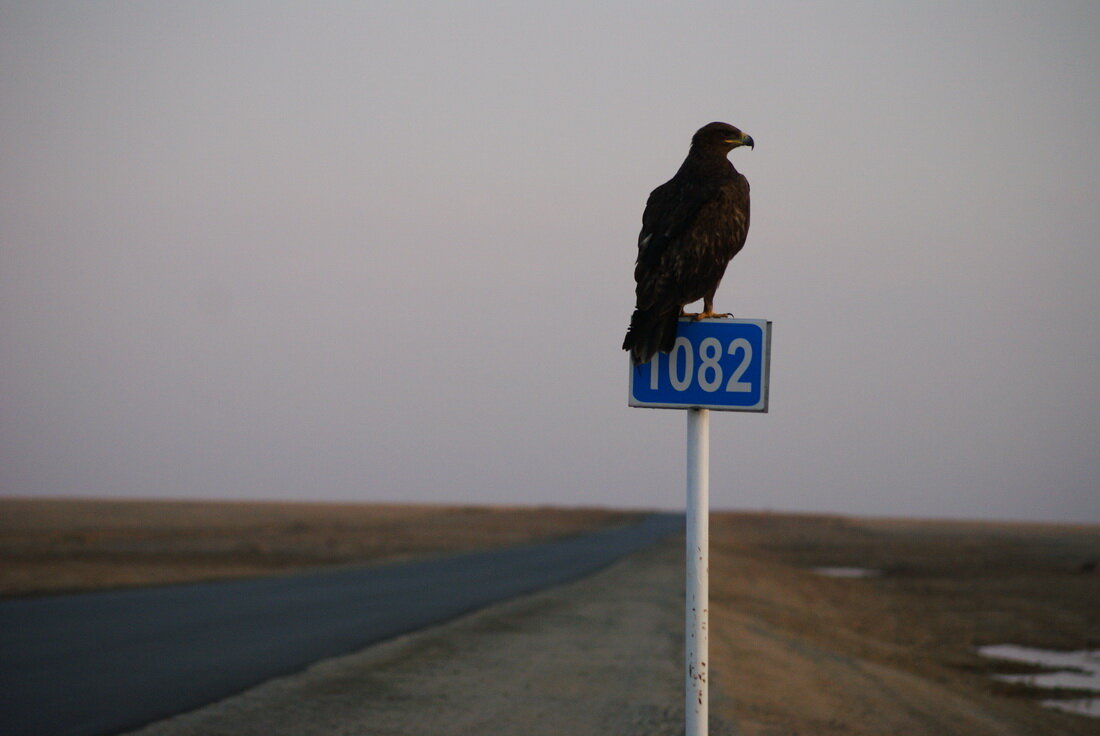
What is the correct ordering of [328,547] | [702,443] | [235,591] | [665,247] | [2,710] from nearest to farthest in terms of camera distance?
[702,443] → [665,247] → [2,710] → [235,591] → [328,547]

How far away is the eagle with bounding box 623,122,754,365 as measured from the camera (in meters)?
5.12

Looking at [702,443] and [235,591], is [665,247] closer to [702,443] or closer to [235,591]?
[702,443]

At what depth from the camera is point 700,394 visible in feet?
16.2

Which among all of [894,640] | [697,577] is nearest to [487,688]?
[697,577]

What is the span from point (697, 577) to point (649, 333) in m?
1.07

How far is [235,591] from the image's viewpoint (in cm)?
2392

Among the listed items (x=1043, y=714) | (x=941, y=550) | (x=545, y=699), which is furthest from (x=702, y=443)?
(x=941, y=550)

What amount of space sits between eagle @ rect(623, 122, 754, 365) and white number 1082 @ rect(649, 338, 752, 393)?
8cm

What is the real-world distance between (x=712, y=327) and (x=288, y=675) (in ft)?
30.3

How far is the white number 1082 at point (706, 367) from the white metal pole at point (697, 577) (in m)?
0.15

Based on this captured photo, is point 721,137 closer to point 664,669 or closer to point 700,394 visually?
point 700,394

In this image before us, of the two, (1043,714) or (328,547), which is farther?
(328,547)

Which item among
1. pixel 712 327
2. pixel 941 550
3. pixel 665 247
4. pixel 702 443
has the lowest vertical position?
pixel 941 550

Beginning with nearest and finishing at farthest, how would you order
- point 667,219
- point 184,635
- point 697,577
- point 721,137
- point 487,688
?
1. point 697,577
2. point 667,219
3. point 721,137
4. point 487,688
5. point 184,635
